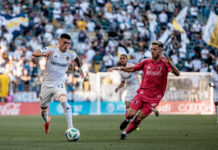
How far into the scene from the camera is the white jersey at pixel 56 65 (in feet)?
39.1

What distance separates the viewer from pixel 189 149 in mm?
8898

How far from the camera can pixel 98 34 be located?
105ft

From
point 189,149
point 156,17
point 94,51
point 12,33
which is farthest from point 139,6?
point 189,149

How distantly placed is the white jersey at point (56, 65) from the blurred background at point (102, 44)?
1515 centimetres

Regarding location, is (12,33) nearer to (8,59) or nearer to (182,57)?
(8,59)

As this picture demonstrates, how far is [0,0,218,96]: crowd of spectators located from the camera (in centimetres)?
2786

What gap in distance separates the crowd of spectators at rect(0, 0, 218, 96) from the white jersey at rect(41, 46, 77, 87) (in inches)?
600

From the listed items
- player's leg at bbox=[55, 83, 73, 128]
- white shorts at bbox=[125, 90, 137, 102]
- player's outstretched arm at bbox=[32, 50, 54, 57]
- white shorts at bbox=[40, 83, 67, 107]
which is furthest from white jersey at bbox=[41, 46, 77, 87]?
white shorts at bbox=[125, 90, 137, 102]

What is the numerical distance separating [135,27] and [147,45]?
201 centimetres

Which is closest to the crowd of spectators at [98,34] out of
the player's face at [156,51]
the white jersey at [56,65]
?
the white jersey at [56,65]

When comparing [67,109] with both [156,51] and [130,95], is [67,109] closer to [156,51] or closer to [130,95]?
[156,51]

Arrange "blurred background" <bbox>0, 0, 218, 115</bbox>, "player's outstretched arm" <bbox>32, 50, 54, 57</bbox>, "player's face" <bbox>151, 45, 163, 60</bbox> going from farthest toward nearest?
"blurred background" <bbox>0, 0, 218, 115</bbox> < "player's face" <bbox>151, 45, 163, 60</bbox> < "player's outstretched arm" <bbox>32, 50, 54, 57</bbox>

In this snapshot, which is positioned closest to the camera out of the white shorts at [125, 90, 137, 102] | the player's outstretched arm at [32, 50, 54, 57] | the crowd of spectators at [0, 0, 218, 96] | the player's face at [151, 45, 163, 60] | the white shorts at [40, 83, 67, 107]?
the player's outstretched arm at [32, 50, 54, 57]

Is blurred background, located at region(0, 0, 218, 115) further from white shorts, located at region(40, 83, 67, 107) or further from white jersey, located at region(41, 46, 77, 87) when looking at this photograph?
white jersey, located at region(41, 46, 77, 87)
